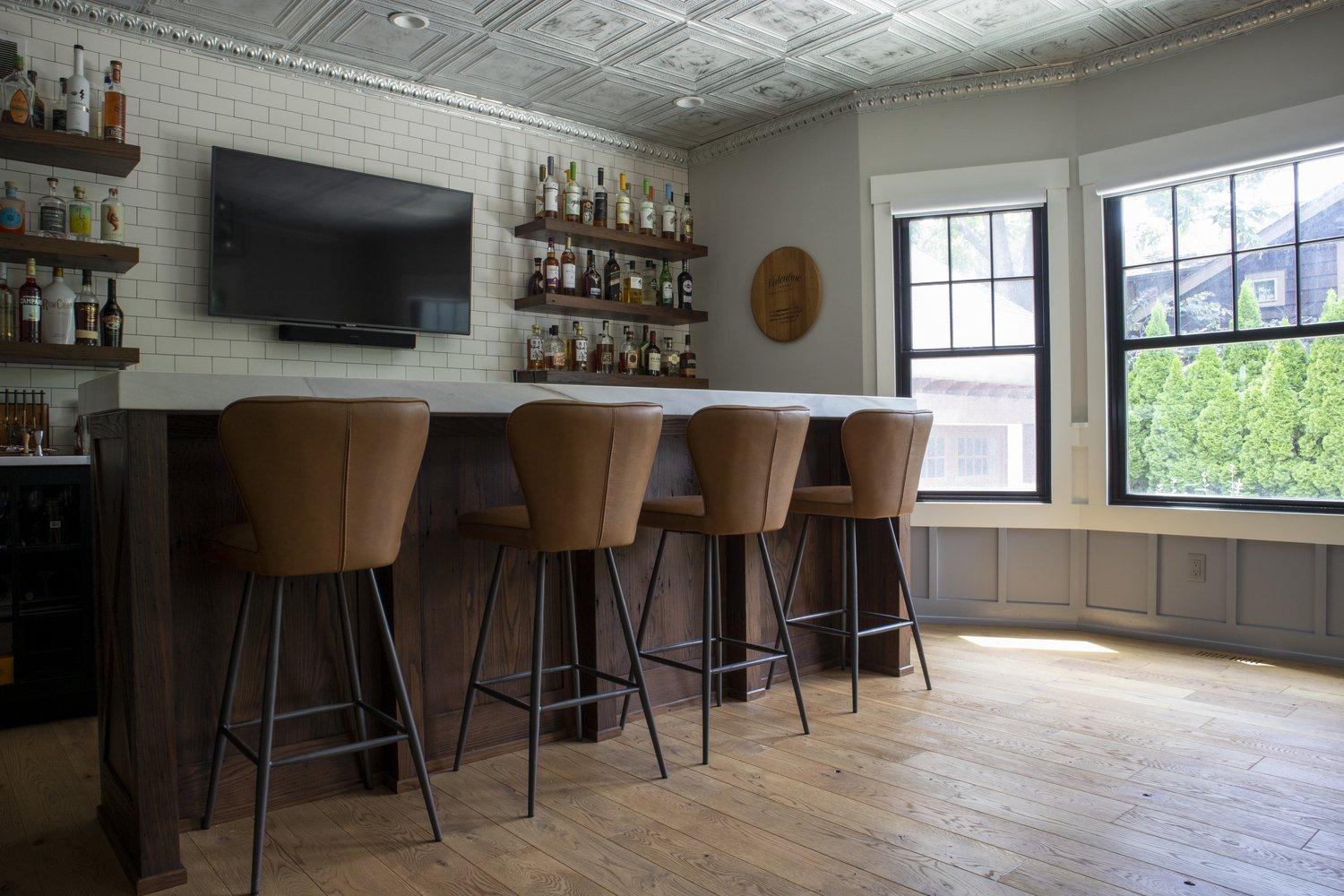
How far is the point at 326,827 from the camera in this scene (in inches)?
91.2

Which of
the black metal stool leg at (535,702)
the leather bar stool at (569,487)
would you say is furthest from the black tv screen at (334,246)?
the black metal stool leg at (535,702)

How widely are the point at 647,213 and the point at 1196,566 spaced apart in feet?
11.4

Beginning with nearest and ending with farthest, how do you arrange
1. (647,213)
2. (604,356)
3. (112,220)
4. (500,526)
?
(500,526) < (112,220) < (604,356) < (647,213)

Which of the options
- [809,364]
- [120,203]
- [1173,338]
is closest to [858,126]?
[809,364]

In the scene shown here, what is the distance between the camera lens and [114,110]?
12.0 ft

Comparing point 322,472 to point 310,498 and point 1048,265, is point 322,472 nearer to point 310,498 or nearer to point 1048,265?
point 310,498

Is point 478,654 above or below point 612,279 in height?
below

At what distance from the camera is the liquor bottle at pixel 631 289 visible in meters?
5.47

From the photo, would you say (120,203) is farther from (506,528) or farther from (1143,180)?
(1143,180)

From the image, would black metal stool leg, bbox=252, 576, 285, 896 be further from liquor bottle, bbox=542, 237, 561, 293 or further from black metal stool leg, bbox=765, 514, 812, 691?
liquor bottle, bbox=542, 237, 561, 293

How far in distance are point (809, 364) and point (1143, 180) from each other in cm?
189

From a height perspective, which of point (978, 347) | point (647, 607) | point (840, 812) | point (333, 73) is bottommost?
point (840, 812)

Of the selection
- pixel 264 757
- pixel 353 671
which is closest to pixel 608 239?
pixel 353 671

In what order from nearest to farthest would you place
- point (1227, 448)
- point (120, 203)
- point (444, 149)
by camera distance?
point (120, 203) < point (1227, 448) < point (444, 149)
